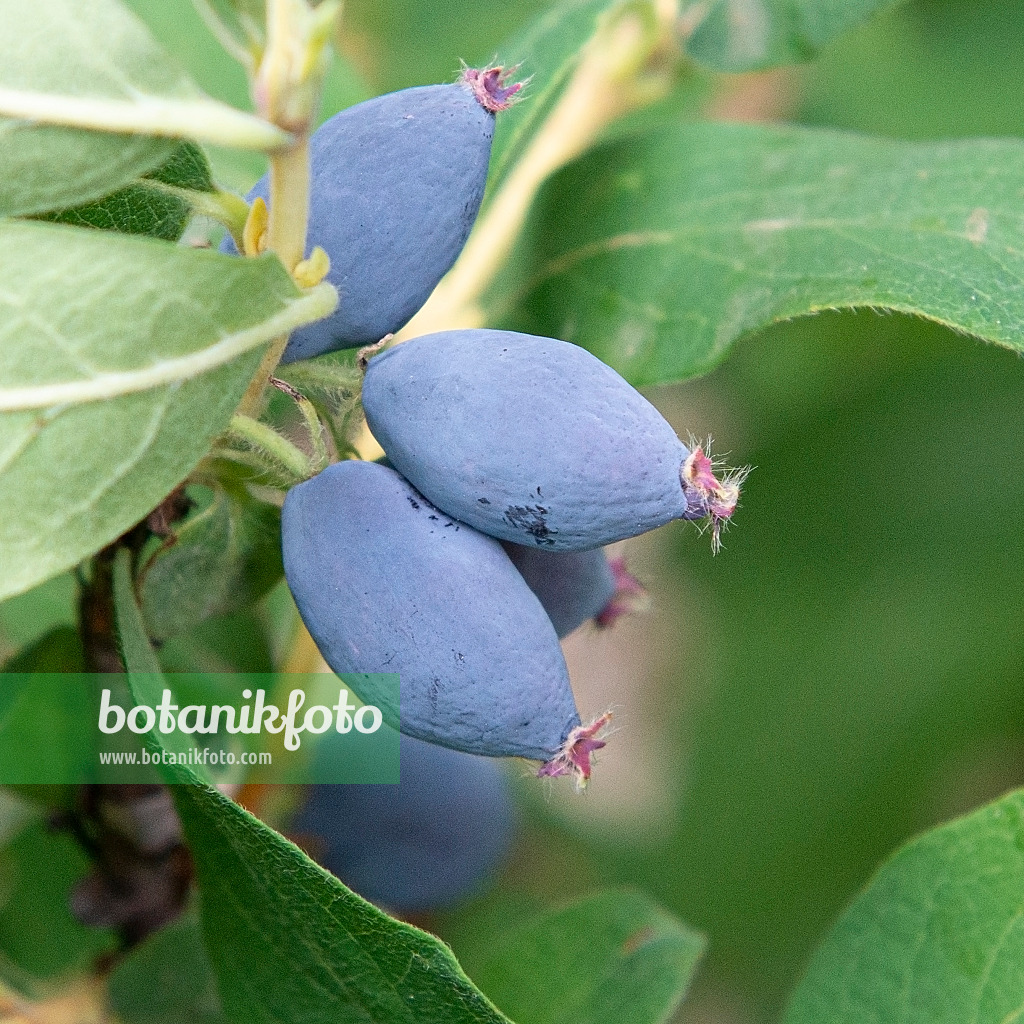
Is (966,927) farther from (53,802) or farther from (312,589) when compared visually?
(53,802)

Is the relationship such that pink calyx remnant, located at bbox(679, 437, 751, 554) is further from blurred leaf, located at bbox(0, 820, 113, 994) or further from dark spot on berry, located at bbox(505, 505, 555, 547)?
blurred leaf, located at bbox(0, 820, 113, 994)

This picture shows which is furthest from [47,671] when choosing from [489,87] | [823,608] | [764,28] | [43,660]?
[823,608]

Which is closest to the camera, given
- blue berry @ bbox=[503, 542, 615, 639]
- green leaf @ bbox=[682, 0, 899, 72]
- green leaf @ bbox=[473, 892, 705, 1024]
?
blue berry @ bbox=[503, 542, 615, 639]

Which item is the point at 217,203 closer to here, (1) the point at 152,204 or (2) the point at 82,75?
(1) the point at 152,204

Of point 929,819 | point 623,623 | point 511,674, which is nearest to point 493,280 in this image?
point 623,623

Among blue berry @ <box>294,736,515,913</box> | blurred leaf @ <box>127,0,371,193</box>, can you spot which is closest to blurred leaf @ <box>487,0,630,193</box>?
blurred leaf @ <box>127,0,371,193</box>

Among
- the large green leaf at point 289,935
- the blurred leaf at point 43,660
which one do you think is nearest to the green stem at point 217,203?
the large green leaf at point 289,935

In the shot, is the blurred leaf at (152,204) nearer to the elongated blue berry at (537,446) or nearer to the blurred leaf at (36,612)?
the elongated blue berry at (537,446)
